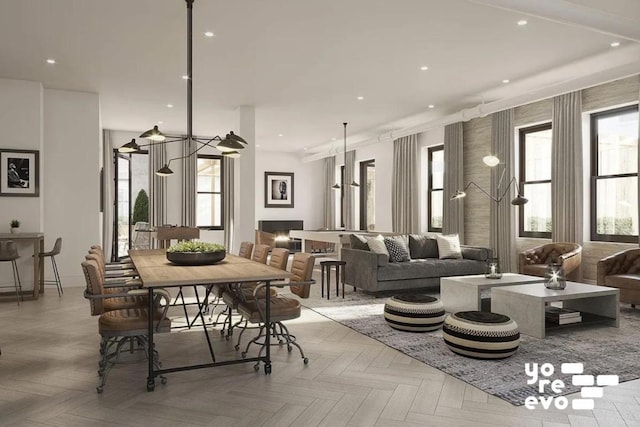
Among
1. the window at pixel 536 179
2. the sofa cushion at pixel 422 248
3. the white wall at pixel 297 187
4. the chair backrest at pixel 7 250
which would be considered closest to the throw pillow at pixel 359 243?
the sofa cushion at pixel 422 248

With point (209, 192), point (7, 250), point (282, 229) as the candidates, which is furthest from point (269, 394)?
point (282, 229)

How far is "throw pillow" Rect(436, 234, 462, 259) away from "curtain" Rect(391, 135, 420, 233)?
266 centimetres

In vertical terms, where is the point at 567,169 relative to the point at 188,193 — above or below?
above

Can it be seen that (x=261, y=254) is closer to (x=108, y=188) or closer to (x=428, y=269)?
(x=428, y=269)

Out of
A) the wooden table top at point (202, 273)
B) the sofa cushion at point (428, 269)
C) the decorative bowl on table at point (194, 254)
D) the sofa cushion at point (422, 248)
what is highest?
the decorative bowl on table at point (194, 254)

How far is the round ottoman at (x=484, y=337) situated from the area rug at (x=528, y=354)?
64mm

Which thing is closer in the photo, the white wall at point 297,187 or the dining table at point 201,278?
the dining table at point 201,278

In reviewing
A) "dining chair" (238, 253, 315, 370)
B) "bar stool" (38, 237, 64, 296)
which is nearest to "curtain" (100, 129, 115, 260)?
"bar stool" (38, 237, 64, 296)

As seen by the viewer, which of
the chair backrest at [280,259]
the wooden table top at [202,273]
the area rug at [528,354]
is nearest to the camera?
the wooden table top at [202,273]

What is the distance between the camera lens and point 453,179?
895cm

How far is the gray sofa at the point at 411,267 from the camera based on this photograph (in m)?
6.33

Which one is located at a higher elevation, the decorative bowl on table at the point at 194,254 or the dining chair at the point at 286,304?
the decorative bowl on table at the point at 194,254

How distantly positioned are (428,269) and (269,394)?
13.3 ft

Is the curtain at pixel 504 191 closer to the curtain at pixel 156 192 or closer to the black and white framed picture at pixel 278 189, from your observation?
the black and white framed picture at pixel 278 189
